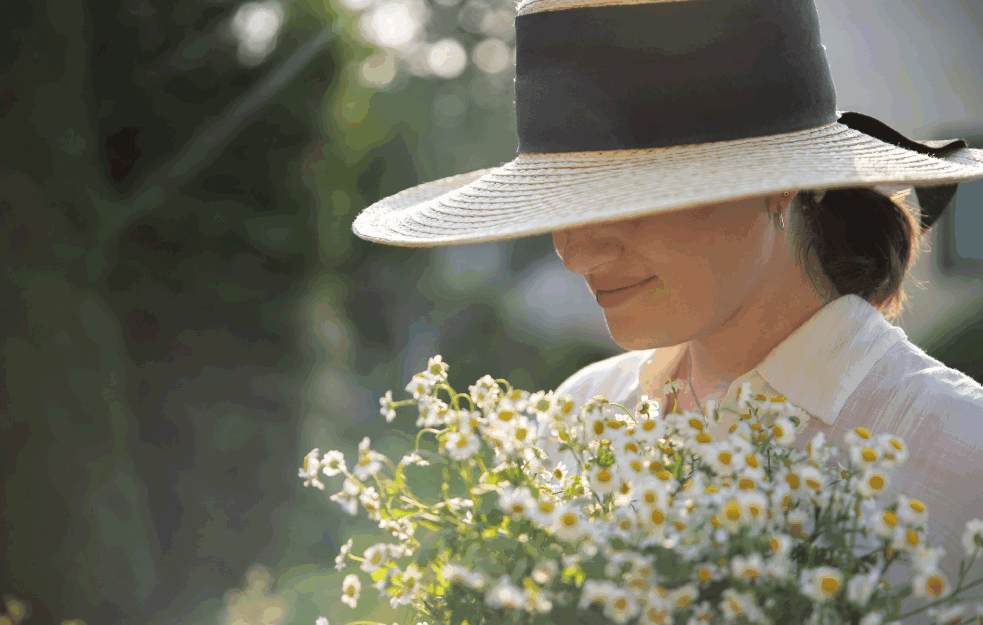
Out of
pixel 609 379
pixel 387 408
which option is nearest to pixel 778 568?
pixel 387 408

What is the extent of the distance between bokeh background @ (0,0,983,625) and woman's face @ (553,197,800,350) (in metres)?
1.77

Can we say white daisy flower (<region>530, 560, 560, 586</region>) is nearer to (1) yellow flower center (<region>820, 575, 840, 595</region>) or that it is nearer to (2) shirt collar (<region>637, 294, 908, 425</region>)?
(1) yellow flower center (<region>820, 575, 840, 595</region>)

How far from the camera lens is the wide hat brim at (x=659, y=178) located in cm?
88

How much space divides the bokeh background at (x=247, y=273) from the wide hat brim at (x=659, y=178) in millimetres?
1726

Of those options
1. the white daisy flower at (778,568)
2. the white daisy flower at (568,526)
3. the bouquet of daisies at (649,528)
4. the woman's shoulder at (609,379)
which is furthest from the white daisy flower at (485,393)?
the woman's shoulder at (609,379)

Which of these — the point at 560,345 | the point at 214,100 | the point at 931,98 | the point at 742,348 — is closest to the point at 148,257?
the point at 214,100

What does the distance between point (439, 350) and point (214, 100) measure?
6.61 feet

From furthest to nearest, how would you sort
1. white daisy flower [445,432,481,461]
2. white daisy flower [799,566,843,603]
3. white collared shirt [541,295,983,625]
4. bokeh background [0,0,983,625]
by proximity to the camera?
bokeh background [0,0,983,625] < white collared shirt [541,295,983,625] < white daisy flower [445,432,481,461] < white daisy flower [799,566,843,603]

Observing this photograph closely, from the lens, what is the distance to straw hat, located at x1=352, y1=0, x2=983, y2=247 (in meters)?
0.93

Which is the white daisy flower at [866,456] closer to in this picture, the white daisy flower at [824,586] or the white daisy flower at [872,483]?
the white daisy flower at [872,483]

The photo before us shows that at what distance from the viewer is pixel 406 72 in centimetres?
395

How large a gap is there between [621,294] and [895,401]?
0.46 metres

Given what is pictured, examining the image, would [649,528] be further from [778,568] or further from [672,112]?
[672,112]

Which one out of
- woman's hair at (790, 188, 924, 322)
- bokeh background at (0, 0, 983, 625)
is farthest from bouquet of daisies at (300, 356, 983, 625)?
bokeh background at (0, 0, 983, 625)
